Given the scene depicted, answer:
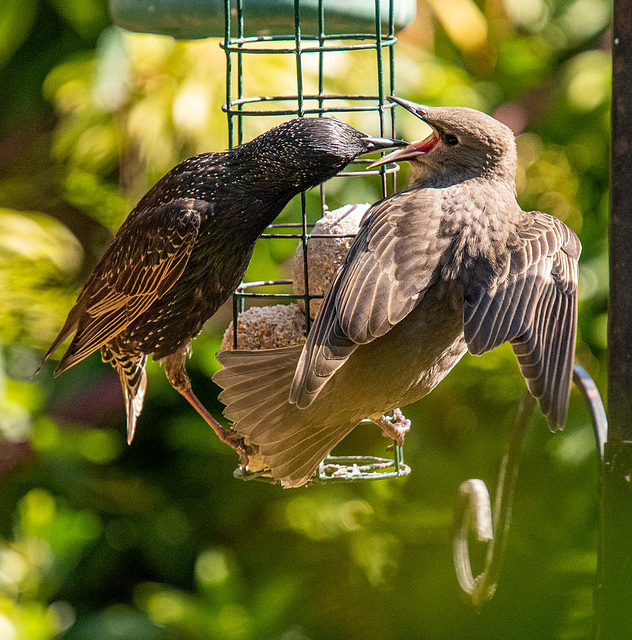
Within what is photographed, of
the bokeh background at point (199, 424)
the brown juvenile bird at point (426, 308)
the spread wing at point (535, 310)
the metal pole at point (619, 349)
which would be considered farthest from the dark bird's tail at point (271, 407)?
the bokeh background at point (199, 424)

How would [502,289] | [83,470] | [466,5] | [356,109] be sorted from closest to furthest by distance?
[502,289] → [356,109] → [83,470] → [466,5]

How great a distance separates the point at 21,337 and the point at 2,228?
544 mm

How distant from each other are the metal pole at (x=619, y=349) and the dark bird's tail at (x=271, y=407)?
0.69m

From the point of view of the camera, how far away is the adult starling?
2.51 m

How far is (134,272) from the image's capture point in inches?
109

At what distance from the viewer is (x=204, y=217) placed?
260 cm

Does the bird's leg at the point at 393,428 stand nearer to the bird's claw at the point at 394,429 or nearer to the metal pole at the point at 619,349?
the bird's claw at the point at 394,429

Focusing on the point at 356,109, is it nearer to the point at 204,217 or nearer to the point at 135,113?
the point at 204,217

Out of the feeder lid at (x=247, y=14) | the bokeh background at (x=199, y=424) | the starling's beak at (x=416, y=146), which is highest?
the feeder lid at (x=247, y=14)

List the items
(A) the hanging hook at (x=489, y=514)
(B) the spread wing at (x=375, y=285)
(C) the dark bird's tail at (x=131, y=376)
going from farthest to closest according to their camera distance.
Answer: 1. (C) the dark bird's tail at (x=131, y=376)
2. (A) the hanging hook at (x=489, y=514)
3. (B) the spread wing at (x=375, y=285)

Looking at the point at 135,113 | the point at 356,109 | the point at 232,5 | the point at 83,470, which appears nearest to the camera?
the point at 232,5

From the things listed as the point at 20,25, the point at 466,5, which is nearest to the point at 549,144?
the point at 466,5

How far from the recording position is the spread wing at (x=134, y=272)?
8.54 feet

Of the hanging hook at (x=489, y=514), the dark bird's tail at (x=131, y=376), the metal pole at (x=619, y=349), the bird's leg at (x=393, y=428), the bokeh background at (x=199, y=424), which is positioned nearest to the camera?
the metal pole at (x=619, y=349)
